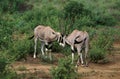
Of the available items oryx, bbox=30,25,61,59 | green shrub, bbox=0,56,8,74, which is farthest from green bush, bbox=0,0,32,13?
green shrub, bbox=0,56,8,74

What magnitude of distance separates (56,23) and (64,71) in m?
6.86

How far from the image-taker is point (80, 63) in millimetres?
13477

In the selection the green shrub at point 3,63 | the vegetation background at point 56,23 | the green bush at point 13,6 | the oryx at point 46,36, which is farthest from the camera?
the green bush at point 13,6

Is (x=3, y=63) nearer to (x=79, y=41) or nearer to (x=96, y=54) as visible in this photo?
(x=79, y=41)

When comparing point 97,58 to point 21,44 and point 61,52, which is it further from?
point 21,44

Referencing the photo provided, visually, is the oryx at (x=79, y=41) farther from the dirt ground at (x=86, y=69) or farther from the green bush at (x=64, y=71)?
the green bush at (x=64, y=71)

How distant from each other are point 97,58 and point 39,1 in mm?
14277

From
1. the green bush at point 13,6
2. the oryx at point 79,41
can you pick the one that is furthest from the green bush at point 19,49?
the green bush at point 13,6

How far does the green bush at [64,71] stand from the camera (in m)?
10.1

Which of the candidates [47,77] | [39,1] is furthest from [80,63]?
[39,1]

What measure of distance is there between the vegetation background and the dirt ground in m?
0.32

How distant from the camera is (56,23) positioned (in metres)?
16.8

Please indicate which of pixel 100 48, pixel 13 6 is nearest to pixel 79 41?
pixel 100 48

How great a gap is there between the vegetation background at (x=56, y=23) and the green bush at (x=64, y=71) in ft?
0.47
